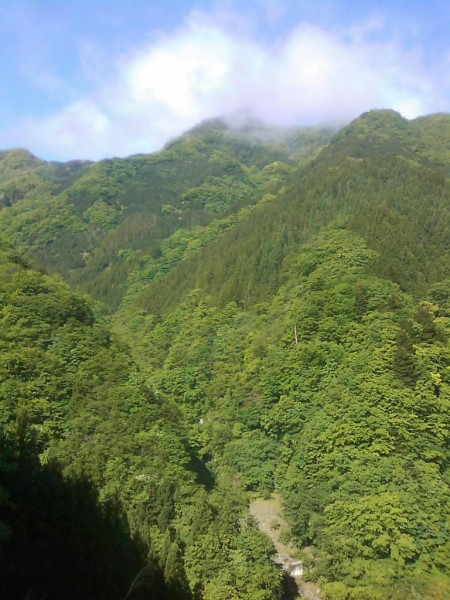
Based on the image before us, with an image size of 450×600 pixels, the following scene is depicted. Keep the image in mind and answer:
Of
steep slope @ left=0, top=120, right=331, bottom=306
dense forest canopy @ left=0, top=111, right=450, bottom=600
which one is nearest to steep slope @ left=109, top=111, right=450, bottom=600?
dense forest canopy @ left=0, top=111, right=450, bottom=600

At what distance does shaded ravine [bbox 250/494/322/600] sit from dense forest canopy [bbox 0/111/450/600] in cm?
133

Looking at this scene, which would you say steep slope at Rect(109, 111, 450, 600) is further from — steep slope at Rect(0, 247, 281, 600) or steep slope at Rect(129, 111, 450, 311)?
steep slope at Rect(0, 247, 281, 600)

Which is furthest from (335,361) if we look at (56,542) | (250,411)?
(56,542)

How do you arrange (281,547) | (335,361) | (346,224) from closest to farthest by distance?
(281,547), (335,361), (346,224)

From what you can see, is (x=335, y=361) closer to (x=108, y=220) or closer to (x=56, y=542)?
(x=56, y=542)

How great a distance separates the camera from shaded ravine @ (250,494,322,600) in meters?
42.0

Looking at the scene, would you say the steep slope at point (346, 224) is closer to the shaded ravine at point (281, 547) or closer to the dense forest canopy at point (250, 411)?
the dense forest canopy at point (250, 411)

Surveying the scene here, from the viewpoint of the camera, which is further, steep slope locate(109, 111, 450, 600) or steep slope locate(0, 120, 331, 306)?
steep slope locate(0, 120, 331, 306)

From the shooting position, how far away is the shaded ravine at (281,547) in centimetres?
4197

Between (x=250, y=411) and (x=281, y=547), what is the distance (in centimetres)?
1960

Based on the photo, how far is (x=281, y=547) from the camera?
158 ft

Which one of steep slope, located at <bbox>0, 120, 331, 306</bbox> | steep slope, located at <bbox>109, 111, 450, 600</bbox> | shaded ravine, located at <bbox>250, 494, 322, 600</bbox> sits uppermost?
steep slope, located at <bbox>0, 120, 331, 306</bbox>

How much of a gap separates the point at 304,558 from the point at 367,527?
6984mm

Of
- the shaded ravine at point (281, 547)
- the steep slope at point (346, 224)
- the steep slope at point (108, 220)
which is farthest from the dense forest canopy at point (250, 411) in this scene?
the steep slope at point (108, 220)
